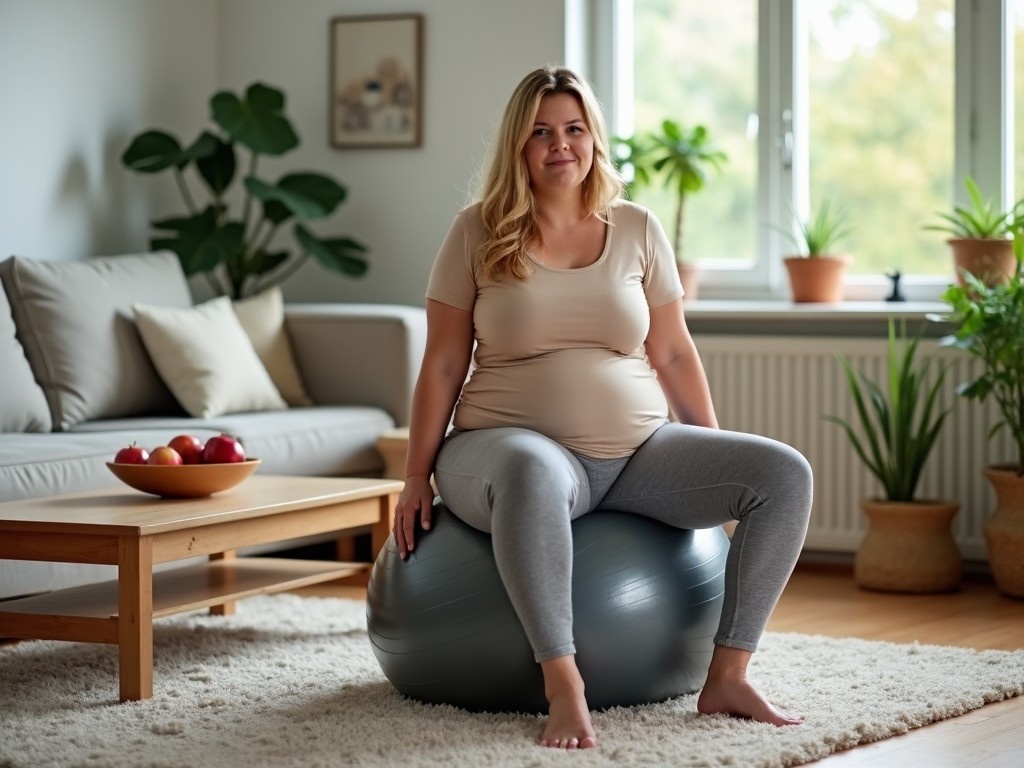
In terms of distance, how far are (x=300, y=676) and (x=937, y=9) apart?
289cm

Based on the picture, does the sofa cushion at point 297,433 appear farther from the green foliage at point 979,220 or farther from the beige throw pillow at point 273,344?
the green foliage at point 979,220

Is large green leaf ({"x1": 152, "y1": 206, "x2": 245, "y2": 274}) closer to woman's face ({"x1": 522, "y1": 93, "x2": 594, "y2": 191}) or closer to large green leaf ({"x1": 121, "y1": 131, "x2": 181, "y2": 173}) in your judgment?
large green leaf ({"x1": 121, "y1": 131, "x2": 181, "y2": 173})

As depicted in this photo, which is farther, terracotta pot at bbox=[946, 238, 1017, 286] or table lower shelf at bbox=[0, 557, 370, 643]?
terracotta pot at bbox=[946, 238, 1017, 286]

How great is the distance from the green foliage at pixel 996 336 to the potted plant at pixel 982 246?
22cm

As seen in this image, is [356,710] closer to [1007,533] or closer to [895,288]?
[1007,533]

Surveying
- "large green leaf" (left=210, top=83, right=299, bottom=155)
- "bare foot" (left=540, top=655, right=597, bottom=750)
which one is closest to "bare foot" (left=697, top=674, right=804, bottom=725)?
"bare foot" (left=540, top=655, right=597, bottom=750)

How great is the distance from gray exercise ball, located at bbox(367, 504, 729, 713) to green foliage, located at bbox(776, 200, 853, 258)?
6.59 ft

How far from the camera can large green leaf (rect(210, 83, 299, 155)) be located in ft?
15.8

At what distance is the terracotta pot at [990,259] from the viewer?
13.7 ft

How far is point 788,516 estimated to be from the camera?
2.50m

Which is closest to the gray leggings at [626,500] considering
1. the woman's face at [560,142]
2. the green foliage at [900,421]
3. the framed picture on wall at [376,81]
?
the woman's face at [560,142]

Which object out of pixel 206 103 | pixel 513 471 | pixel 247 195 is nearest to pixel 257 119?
pixel 247 195

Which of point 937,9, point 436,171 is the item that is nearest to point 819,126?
point 937,9

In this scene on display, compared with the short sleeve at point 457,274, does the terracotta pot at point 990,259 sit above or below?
above
